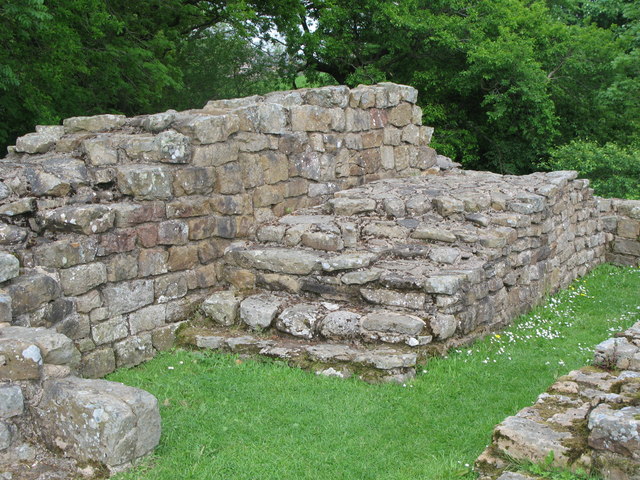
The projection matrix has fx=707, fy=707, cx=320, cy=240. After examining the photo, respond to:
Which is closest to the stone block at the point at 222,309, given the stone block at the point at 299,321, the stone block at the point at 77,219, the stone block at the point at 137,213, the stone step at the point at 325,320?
the stone step at the point at 325,320

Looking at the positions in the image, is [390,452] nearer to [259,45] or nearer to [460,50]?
[460,50]

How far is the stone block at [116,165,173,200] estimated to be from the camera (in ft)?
23.6

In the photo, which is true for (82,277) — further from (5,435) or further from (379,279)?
(379,279)

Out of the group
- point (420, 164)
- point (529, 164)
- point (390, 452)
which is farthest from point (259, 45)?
point (390, 452)

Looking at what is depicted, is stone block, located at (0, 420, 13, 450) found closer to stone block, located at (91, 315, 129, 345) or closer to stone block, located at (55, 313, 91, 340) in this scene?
stone block, located at (55, 313, 91, 340)

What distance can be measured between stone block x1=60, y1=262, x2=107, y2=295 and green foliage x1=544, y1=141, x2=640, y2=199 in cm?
1260

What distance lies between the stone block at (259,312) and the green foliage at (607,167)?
11.0m

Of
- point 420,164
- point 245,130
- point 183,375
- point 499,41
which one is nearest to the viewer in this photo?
point 183,375

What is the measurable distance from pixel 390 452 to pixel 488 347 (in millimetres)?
2785

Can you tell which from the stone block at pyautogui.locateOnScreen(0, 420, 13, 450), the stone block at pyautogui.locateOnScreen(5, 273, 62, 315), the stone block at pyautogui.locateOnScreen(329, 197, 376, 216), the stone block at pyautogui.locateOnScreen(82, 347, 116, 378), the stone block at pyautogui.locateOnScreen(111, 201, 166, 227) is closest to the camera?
the stone block at pyautogui.locateOnScreen(0, 420, 13, 450)

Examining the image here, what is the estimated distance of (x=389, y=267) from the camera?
7742 millimetres

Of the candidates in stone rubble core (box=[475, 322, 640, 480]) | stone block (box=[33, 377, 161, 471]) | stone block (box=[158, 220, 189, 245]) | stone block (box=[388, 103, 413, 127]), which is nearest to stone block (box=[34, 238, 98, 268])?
stone block (box=[158, 220, 189, 245])

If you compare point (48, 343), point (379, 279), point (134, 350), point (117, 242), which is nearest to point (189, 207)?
point (117, 242)

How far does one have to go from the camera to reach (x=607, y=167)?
53.6ft
